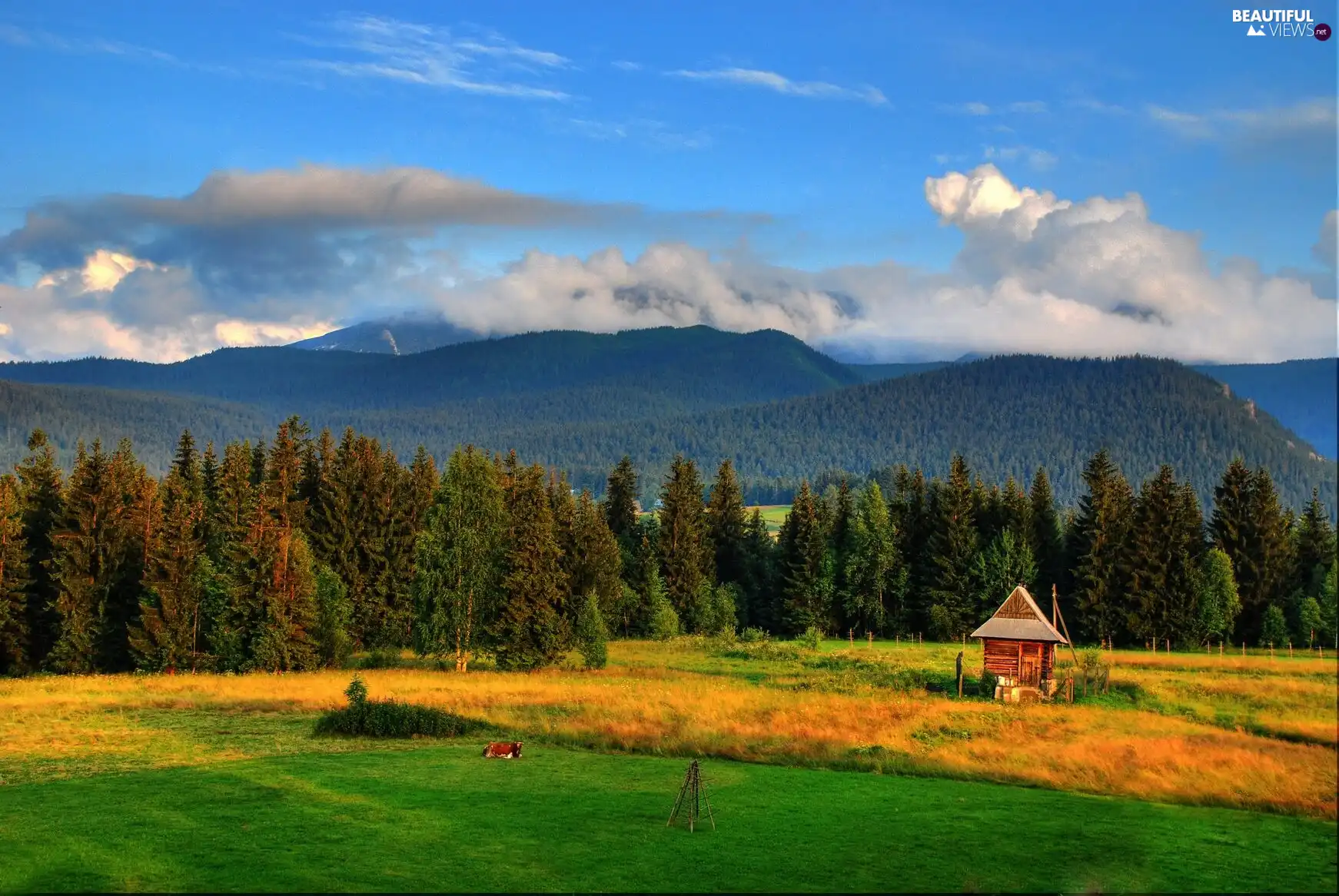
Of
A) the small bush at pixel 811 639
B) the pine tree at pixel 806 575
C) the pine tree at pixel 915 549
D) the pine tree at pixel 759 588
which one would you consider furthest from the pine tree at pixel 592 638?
the pine tree at pixel 915 549

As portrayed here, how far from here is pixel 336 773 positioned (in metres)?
29.5

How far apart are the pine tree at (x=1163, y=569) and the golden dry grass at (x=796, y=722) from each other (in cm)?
1216

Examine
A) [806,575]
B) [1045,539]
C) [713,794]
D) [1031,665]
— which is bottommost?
[713,794]

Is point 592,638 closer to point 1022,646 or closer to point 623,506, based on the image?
point 1022,646

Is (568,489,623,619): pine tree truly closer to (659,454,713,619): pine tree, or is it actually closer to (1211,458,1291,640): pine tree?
(659,454,713,619): pine tree

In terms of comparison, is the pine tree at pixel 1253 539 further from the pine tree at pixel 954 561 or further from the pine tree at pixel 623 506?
the pine tree at pixel 623 506

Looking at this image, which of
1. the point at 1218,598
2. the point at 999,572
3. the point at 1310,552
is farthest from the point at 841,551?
the point at 1310,552

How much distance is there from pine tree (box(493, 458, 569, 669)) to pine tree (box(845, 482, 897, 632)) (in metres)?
32.3

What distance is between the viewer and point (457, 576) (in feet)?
202

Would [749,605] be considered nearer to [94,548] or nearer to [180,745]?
[94,548]

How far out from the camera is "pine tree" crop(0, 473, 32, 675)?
59.4 metres

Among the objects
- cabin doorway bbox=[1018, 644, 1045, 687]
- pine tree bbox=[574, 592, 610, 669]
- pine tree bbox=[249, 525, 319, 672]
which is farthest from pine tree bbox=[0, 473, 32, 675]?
cabin doorway bbox=[1018, 644, 1045, 687]

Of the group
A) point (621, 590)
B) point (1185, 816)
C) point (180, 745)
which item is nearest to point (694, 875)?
point (1185, 816)

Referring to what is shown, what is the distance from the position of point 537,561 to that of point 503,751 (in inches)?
1099
